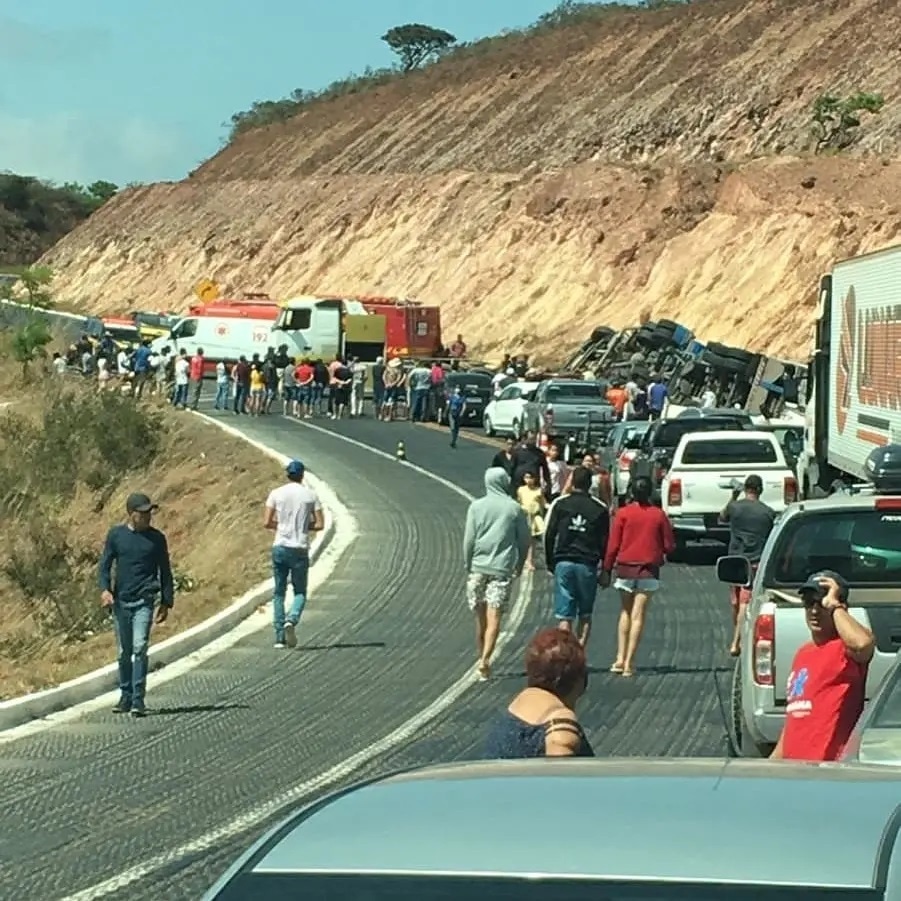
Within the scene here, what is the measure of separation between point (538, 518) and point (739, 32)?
68.1 meters

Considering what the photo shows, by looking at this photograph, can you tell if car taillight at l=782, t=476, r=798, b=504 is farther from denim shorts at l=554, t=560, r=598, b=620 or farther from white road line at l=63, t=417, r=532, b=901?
denim shorts at l=554, t=560, r=598, b=620

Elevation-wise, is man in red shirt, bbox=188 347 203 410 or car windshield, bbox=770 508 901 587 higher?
car windshield, bbox=770 508 901 587

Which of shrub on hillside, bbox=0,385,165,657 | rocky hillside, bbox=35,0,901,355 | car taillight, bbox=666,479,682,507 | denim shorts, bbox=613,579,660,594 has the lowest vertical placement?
shrub on hillside, bbox=0,385,165,657

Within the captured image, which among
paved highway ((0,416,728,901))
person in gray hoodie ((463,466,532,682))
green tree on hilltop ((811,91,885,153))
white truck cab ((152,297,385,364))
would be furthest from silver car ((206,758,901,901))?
green tree on hilltop ((811,91,885,153))

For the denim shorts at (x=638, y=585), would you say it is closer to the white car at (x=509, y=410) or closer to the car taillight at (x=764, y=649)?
the car taillight at (x=764, y=649)

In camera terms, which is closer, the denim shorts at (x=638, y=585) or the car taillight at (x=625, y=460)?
the denim shorts at (x=638, y=585)

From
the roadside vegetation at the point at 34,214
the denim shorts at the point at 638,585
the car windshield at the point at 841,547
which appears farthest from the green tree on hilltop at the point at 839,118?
the roadside vegetation at the point at 34,214

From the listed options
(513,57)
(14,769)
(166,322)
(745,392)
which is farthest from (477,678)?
(513,57)

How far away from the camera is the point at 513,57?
104m

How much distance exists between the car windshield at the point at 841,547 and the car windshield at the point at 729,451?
15008mm

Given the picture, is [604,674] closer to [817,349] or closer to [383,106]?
[817,349]

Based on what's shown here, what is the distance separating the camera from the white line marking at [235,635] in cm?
1494

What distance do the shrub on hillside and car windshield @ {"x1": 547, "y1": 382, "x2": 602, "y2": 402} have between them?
27.7 ft

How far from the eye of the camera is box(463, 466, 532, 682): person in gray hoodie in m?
16.0
